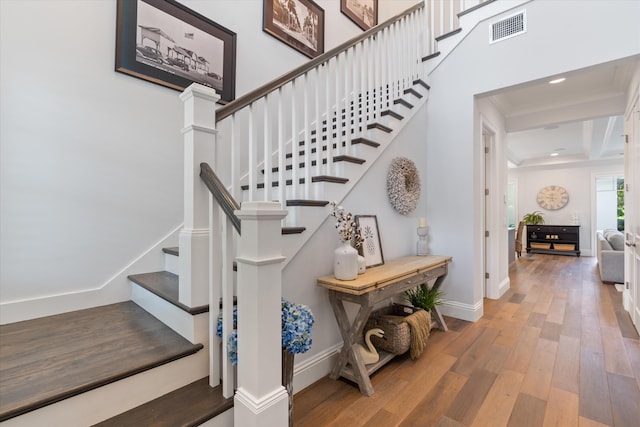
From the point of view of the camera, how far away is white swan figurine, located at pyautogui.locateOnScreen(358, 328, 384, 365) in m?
2.02

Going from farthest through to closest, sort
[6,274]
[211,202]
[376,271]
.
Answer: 1. [376,271]
2. [6,274]
3. [211,202]

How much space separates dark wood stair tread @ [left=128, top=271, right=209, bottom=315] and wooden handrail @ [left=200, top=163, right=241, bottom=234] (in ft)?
1.69

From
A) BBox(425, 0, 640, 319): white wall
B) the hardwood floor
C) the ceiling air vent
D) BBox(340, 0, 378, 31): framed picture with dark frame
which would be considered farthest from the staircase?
BBox(340, 0, 378, 31): framed picture with dark frame

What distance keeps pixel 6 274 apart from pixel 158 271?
79 cm

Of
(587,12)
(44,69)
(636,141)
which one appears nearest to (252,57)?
(44,69)

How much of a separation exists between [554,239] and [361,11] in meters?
7.71

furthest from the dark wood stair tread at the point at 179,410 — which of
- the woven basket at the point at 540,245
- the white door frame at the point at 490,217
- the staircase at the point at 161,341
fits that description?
the woven basket at the point at 540,245

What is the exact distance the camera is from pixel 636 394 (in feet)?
5.83

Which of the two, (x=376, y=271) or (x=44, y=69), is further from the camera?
(x=376, y=271)

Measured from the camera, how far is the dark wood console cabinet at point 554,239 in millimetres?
7730

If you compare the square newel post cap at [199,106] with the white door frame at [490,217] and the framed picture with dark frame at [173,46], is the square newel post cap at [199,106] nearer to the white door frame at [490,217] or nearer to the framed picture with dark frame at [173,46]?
the framed picture with dark frame at [173,46]

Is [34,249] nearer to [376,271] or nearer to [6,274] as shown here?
[6,274]

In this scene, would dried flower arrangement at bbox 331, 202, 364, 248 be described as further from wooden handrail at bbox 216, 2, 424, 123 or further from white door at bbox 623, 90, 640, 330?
white door at bbox 623, 90, 640, 330

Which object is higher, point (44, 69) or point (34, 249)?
point (44, 69)
